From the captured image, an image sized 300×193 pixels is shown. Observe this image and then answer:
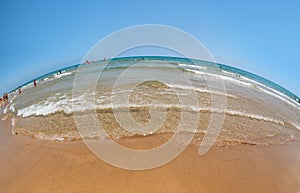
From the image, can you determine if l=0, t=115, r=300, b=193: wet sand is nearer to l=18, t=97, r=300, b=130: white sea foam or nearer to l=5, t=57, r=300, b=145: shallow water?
l=5, t=57, r=300, b=145: shallow water

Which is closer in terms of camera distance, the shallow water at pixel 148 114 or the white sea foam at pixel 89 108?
the shallow water at pixel 148 114

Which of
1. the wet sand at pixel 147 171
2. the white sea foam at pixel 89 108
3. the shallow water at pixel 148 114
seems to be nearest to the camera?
the wet sand at pixel 147 171

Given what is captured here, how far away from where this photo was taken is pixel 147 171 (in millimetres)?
5098

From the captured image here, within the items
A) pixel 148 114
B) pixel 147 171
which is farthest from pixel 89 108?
pixel 147 171

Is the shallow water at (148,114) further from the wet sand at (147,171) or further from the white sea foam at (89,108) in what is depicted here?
the wet sand at (147,171)

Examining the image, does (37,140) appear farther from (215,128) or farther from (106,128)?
(215,128)

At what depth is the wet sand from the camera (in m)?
4.62

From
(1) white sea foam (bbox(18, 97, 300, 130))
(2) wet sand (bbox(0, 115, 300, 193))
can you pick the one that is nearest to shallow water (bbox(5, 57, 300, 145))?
(1) white sea foam (bbox(18, 97, 300, 130))

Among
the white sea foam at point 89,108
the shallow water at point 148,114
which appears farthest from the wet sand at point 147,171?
the white sea foam at point 89,108

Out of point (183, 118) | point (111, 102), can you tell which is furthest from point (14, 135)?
point (183, 118)

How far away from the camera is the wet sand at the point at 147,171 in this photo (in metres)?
4.62

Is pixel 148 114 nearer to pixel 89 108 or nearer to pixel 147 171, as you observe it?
pixel 89 108

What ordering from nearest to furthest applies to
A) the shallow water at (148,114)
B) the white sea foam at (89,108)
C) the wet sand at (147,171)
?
the wet sand at (147,171)
the shallow water at (148,114)
the white sea foam at (89,108)

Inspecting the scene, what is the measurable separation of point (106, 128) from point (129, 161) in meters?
2.46
